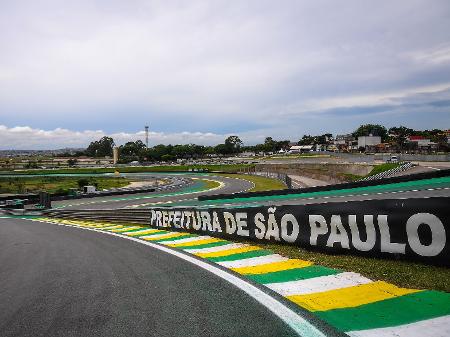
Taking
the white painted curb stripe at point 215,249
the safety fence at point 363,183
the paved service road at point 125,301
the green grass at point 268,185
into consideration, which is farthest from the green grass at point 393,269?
the green grass at point 268,185

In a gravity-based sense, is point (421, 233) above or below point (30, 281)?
above

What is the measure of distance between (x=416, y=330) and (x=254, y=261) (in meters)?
4.19

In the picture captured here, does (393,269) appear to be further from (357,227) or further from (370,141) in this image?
(370,141)

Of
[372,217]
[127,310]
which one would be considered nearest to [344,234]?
[372,217]

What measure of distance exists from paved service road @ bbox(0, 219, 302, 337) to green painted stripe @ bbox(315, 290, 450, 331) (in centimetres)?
73

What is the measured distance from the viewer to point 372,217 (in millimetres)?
7027

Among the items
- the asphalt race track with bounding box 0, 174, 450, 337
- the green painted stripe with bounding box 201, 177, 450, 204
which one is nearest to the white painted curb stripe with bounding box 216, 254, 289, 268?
the asphalt race track with bounding box 0, 174, 450, 337

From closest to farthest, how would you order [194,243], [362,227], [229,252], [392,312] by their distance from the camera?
→ [392,312]
[362,227]
[229,252]
[194,243]

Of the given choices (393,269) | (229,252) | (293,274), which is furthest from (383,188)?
(293,274)

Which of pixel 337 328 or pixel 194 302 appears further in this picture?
pixel 194 302

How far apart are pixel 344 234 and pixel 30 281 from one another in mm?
5924

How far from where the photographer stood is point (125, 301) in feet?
18.0

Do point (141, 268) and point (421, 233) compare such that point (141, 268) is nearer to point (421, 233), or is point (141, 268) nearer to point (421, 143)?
point (421, 233)

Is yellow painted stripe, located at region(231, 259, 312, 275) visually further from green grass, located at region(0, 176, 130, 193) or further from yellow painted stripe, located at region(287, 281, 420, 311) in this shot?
green grass, located at region(0, 176, 130, 193)
